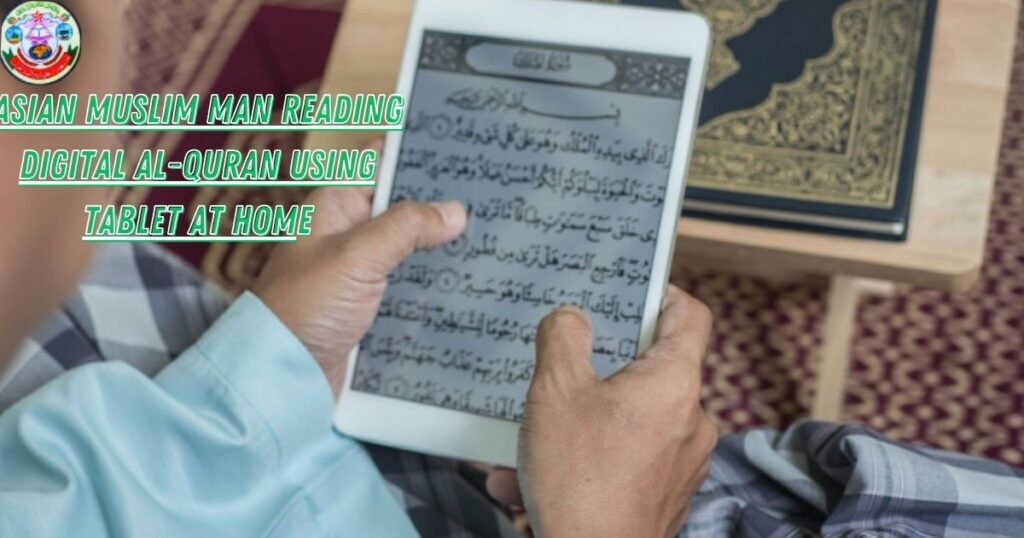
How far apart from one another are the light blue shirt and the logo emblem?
0.70ft

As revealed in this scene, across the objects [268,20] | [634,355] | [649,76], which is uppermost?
[268,20]

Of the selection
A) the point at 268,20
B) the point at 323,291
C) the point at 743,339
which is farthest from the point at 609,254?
the point at 268,20

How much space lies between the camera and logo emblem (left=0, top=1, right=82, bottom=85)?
0.37 metres

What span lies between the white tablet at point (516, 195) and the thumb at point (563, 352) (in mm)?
65

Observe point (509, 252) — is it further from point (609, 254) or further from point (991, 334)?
point (991, 334)

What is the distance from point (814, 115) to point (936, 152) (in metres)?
0.09

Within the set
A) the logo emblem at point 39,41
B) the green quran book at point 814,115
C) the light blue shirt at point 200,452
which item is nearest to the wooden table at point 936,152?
the green quran book at point 814,115

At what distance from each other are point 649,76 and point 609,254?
11 centimetres

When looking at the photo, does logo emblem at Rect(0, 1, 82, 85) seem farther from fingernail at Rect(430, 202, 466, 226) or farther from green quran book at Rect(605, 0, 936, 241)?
→ green quran book at Rect(605, 0, 936, 241)

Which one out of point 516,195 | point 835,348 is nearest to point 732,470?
point 516,195

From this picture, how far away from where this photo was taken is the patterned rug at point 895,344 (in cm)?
101

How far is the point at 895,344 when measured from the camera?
41.2 inches

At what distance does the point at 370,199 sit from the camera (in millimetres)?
659

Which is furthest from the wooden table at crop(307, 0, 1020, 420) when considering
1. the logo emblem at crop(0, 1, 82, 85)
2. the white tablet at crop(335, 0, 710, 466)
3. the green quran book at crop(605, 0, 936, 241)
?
the logo emblem at crop(0, 1, 82, 85)
